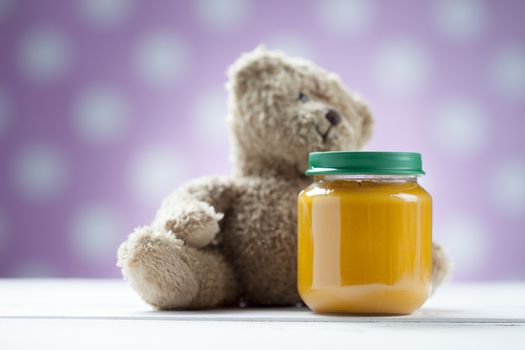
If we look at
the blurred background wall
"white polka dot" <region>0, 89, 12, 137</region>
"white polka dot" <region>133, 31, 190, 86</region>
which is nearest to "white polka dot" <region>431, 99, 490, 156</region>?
the blurred background wall

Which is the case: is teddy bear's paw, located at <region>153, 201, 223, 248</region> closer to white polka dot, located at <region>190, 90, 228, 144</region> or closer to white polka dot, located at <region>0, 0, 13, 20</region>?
white polka dot, located at <region>190, 90, 228, 144</region>

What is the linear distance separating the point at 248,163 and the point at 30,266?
3.61 feet

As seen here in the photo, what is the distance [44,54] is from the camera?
2.17 meters

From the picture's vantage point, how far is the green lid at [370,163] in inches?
39.6

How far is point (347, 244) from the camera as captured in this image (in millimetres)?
1007

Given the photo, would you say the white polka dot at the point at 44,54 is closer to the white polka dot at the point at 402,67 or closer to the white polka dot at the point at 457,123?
the white polka dot at the point at 402,67

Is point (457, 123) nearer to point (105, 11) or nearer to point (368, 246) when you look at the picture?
point (105, 11)

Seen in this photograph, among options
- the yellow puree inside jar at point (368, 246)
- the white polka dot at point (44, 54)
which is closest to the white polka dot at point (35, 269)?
the white polka dot at point (44, 54)

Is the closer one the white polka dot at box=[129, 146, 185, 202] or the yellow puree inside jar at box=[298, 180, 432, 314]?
the yellow puree inside jar at box=[298, 180, 432, 314]

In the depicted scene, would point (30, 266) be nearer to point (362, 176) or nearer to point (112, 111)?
point (112, 111)

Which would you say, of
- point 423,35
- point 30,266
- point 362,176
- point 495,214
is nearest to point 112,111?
point 30,266

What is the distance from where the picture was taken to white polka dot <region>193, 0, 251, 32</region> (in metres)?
2.13

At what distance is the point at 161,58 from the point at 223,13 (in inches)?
7.8

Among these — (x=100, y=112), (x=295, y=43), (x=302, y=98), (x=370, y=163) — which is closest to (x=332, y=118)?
(x=302, y=98)
